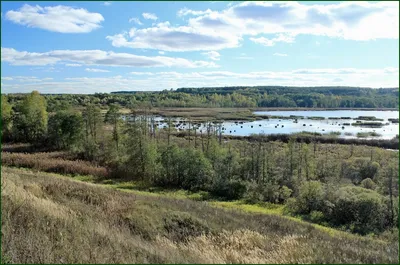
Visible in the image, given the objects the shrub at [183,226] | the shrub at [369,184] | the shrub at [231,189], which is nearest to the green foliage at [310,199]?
the shrub at [231,189]

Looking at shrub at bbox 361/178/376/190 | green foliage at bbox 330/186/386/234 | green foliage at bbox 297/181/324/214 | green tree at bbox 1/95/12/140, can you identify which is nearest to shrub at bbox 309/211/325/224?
green foliage at bbox 297/181/324/214

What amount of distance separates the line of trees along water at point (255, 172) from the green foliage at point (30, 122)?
205 inches

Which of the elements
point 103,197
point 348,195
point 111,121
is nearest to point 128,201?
point 103,197

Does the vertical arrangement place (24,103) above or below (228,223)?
above

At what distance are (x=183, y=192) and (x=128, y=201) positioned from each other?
14232mm

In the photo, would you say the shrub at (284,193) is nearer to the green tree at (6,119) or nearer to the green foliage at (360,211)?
the green foliage at (360,211)

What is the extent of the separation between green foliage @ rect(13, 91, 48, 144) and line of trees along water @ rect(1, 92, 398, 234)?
5.21 meters

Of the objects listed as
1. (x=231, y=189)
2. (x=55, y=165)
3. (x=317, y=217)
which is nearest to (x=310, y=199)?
(x=317, y=217)

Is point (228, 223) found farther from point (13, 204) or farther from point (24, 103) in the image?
point (24, 103)

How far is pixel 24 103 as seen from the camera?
1649 inches

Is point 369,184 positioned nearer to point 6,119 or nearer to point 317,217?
Answer: point 317,217

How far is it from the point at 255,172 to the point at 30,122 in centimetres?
2852

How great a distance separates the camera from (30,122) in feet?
138

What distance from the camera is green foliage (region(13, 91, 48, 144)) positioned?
41.8 m
